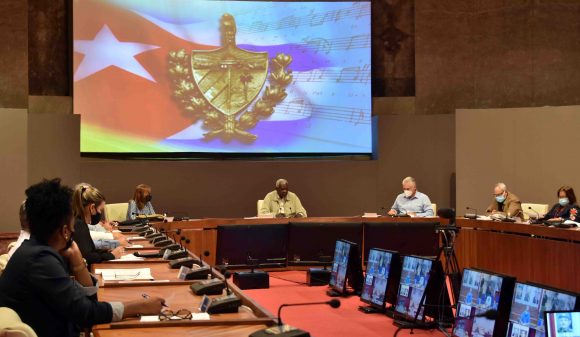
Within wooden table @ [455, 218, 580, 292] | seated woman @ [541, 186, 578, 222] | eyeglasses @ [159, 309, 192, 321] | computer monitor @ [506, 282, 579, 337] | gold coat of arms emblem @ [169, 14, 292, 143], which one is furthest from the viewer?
gold coat of arms emblem @ [169, 14, 292, 143]

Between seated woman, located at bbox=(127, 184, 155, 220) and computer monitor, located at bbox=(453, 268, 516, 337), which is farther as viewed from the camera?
Result: seated woman, located at bbox=(127, 184, 155, 220)

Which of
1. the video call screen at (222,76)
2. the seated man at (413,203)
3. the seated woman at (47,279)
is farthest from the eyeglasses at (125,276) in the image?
the video call screen at (222,76)

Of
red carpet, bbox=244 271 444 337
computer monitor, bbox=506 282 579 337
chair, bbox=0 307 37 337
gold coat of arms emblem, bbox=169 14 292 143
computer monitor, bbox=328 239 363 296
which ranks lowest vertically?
red carpet, bbox=244 271 444 337

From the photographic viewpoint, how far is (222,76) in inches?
438

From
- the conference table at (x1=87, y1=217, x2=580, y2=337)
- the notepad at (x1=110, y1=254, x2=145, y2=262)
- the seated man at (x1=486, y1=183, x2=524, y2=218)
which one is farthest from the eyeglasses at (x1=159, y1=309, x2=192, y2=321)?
the seated man at (x1=486, y1=183, x2=524, y2=218)

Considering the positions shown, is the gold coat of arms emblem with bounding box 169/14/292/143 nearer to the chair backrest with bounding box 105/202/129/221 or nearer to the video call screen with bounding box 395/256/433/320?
the chair backrest with bounding box 105/202/129/221

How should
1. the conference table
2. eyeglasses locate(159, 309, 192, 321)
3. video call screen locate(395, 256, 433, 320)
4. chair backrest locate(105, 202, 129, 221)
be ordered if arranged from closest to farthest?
the conference table
eyeglasses locate(159, 309, 192, 321)
video call screen locate(395, 256, 433, 320)
chair backrest locate(105, 202, 129, 221)

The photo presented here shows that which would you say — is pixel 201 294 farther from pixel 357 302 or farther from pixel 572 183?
pixel 572 183

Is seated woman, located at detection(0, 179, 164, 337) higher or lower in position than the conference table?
higher

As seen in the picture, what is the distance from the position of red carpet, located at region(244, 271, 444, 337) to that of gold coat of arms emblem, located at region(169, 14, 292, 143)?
4.27 meters

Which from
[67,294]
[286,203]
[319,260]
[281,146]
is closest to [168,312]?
[67,294]

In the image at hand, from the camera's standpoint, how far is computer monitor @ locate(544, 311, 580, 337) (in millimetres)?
2662

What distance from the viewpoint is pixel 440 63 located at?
1183 cm

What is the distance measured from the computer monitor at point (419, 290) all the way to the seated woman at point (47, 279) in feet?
7.86
